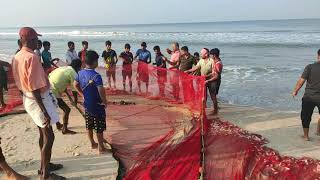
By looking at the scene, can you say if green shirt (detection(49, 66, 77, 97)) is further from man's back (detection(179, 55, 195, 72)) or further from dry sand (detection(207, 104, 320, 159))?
man's back (detection(179, 55, 195, 72))

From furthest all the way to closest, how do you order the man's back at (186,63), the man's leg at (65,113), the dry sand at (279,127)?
the man's back at (186,63)
the man's leg at (65,113)
the dry sand at (279,127)

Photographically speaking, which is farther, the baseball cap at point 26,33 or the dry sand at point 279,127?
the dry sand at point 279,127

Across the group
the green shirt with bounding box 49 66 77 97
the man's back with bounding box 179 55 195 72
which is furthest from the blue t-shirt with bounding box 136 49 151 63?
the green shirt with bounding box 49 66 77 97

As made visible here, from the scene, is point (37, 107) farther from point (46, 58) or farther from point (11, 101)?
point (46, 58)

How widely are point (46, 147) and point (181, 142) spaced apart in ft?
6.84

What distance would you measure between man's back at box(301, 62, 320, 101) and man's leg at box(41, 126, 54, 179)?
476 cm

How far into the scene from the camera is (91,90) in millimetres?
6000

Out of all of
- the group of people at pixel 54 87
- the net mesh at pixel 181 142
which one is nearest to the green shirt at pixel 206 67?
the group of people at pixel 54 87

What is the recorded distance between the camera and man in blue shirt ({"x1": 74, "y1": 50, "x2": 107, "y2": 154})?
5.91m

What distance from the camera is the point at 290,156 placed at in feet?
20.4

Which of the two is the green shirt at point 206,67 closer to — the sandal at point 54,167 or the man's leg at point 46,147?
the sandal at point 54,167

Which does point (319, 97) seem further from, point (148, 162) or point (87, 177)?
point (87, 177)

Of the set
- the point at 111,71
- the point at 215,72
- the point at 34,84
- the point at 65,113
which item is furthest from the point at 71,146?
the point at 111,71

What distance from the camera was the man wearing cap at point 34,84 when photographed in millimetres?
4648
